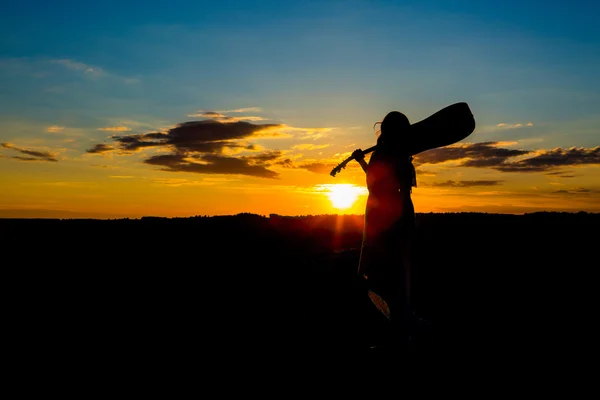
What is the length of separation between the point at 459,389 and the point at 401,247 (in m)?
2.36

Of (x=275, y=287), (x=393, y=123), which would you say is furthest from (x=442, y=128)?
(x=275, y=287)

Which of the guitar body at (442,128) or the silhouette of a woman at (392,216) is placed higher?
the guitar body at (442,128)

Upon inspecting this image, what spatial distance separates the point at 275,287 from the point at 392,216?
5.30m

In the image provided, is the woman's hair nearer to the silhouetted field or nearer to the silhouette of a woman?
the silhouette of a woman

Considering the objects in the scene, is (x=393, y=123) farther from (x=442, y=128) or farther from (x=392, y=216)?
(x=392, y=216)

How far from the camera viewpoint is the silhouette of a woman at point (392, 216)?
7.73m

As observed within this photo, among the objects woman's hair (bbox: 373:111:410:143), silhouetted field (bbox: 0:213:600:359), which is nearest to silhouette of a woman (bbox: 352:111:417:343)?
woman's hair (bbox: 373:111:410:143)

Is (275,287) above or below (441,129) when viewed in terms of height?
below

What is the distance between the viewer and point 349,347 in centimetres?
814

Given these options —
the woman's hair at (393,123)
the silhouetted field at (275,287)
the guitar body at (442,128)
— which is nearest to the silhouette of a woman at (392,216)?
the woman's hair at (393,123)

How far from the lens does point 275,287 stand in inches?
488

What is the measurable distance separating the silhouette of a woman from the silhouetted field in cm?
78

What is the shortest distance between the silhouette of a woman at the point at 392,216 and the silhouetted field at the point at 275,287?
0.78m

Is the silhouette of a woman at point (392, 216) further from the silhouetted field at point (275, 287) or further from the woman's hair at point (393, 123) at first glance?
the silhouetted field at point (275, 287)
